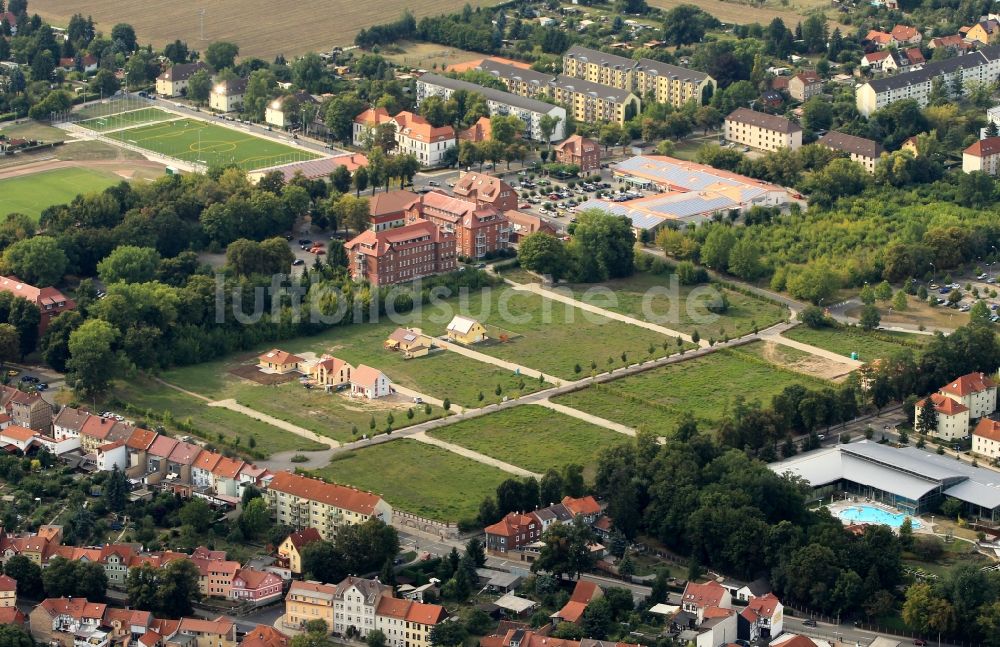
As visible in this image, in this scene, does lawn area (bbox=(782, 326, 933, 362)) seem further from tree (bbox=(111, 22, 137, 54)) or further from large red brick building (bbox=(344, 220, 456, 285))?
tree (bbox=(111, 22, 137, 54))

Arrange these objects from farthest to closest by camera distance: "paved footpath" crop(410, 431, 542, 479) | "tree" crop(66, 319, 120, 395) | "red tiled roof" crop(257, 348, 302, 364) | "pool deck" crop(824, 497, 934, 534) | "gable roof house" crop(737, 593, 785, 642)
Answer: "red tiled roof" crop(257, 348, 302, 364)
"tree" crop(66, 319, 120, 395)
"paved footpath" crop(410, 431, 542, 479)
"pool deck" crop(824, 497, 934, 534)
"gable roof house" crop(737, 593, 785, 642)

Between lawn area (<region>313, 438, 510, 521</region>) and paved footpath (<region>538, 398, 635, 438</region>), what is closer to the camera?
lawn area (<region>313, 438, 510, 521</region>)

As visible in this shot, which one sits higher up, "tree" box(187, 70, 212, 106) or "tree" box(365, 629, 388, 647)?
"tree" box(187, 70, 212, 106)

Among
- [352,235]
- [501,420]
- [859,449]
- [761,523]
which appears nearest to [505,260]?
[352,235]

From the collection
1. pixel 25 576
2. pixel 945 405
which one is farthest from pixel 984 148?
pixel 25 576

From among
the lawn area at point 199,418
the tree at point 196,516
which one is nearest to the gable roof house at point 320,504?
the tree at point 196,516

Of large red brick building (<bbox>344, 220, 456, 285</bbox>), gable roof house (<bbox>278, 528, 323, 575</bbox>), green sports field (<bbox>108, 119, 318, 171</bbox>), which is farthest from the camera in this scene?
green sports field (<bbox>108, 119, 318, 171</bbox>)

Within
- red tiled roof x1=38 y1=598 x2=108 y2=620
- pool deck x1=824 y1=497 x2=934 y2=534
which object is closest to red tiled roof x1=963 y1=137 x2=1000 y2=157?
pool deck x1=824 y1=497 x2=934 y2=534
